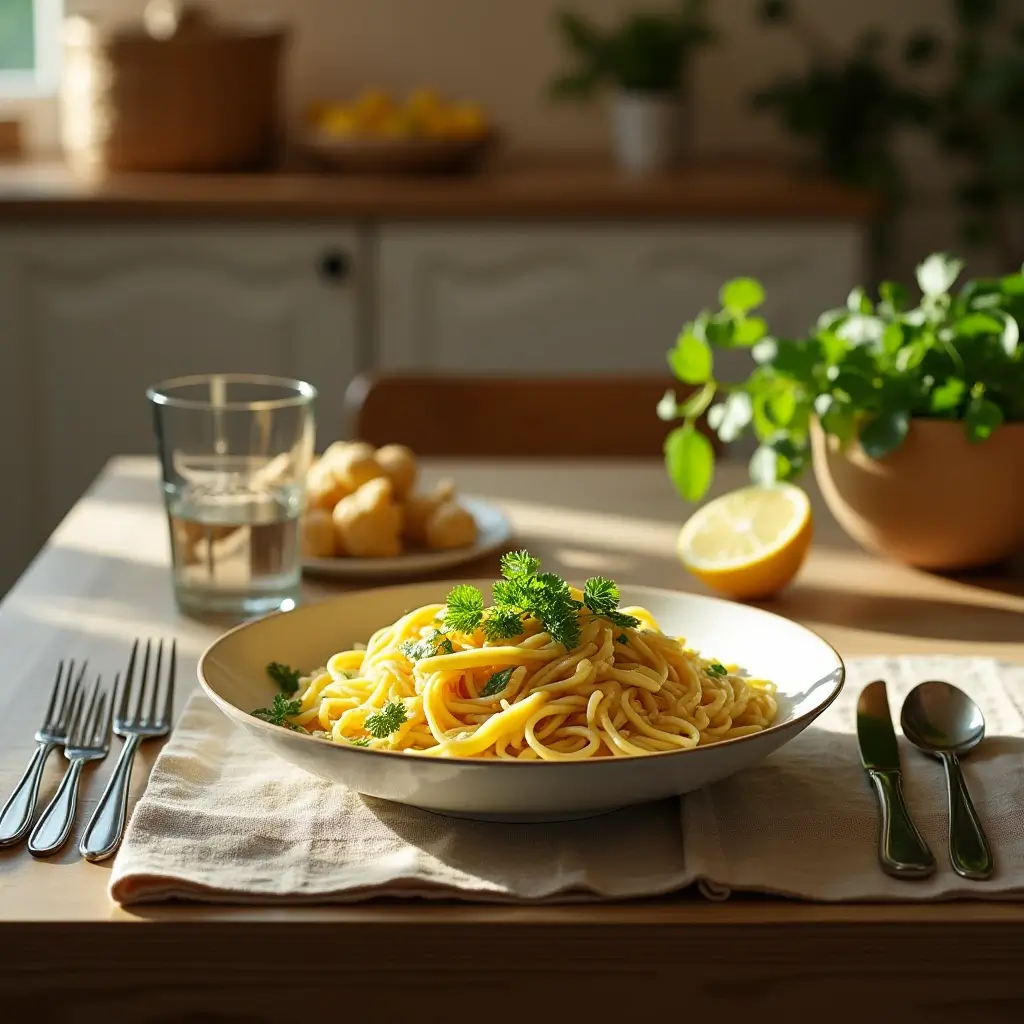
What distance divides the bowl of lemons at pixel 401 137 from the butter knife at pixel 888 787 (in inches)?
78.1

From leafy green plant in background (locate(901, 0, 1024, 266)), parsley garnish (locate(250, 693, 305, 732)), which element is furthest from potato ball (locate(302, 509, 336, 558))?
leafy green plant in background (locate(901, 0, 1024, 266))

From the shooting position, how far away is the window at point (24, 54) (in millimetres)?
3293

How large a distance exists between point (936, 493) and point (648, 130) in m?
1.86

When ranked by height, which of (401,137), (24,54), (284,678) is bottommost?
(284,678)

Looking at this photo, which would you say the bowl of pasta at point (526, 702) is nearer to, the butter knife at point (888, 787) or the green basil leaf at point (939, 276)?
the butter knife at point (888, 787)

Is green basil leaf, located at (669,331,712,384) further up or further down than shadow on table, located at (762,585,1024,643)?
further up

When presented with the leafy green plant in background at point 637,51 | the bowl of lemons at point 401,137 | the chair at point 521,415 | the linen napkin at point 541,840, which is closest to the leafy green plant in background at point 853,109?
the leafy green plant in background at point 637,51

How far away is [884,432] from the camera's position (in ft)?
4.10

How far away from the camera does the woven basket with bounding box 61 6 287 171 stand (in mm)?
2740

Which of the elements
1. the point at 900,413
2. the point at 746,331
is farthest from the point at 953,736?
the point at 746,331

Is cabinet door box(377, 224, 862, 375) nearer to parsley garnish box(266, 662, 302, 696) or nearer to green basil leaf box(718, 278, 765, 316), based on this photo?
green basil leaf box(718, 278, 765, 316)

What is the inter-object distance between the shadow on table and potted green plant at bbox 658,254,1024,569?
8cm

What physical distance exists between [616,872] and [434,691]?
0.13 m

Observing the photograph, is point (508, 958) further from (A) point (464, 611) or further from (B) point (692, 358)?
(B) point (692, 358)
